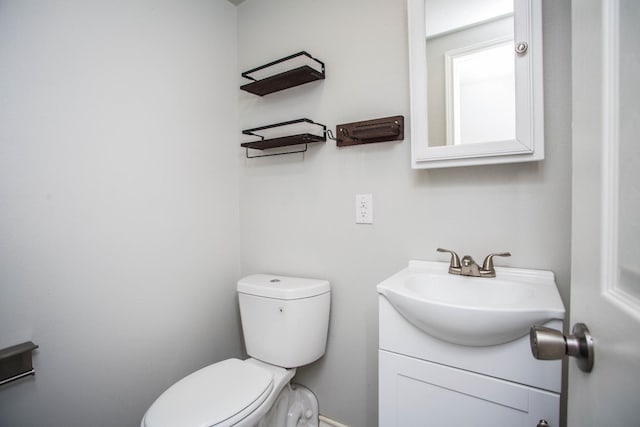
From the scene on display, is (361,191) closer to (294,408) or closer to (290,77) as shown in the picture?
(290,77)

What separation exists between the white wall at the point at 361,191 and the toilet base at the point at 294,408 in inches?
2.3

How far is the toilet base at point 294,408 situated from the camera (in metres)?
1.45

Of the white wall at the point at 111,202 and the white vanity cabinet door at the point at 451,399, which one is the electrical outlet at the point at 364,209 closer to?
the white vanity cabinet door at the point at 451,399

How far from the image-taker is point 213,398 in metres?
1.08

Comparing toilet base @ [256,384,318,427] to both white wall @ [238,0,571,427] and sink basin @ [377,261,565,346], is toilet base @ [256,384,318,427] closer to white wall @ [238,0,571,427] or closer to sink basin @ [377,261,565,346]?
white wall @ [238,0,571,427]

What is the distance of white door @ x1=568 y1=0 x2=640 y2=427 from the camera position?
1.05ft

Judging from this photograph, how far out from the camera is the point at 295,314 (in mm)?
1382

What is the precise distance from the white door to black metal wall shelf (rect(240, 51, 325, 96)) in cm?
114

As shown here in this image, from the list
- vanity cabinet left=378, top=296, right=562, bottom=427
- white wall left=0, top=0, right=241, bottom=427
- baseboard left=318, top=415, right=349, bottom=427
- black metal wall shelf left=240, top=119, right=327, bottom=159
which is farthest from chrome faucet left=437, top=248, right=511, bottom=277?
white wall left=0, top=0, right=241, bottom=427

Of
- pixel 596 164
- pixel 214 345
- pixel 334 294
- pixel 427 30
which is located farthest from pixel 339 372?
pixel 427 30

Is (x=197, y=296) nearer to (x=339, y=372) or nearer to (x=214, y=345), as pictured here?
(x=214, y=345)

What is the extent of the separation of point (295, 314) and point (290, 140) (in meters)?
0.82

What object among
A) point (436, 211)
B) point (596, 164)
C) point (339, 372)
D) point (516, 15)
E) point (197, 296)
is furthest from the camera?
point (197, 296)

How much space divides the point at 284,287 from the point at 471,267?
78 centimetres
